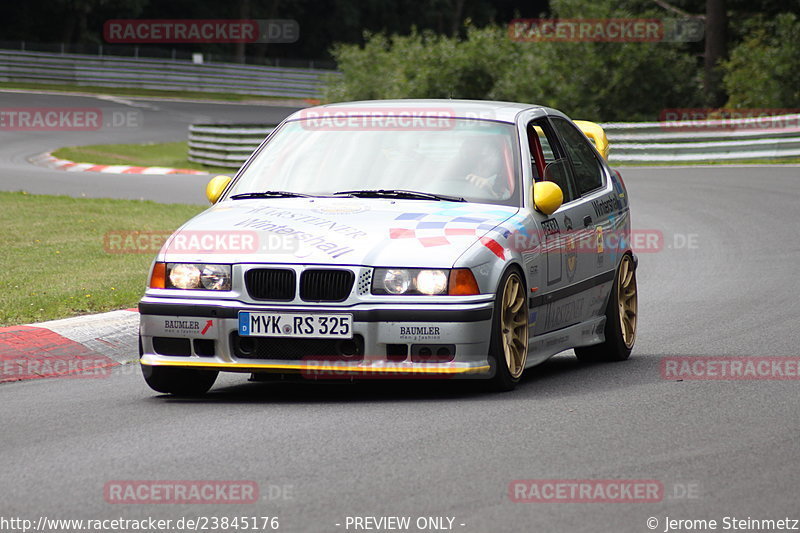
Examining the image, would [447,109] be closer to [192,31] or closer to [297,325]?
[297,325]

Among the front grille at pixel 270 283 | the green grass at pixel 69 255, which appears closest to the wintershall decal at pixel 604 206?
the front grille at pixel 270 283

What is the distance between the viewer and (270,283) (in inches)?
271

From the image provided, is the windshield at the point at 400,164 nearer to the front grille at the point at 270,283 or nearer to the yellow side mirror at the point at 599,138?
the front grille at the point at 270,283

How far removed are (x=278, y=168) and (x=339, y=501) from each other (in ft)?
11.9

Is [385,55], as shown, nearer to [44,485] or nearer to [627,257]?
[627,257]

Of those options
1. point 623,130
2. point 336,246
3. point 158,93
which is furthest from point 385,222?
point 158,93

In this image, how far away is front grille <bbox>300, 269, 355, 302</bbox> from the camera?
6809 mm

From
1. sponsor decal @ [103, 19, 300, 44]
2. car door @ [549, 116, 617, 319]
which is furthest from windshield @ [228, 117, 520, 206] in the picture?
sponsor decal @ [103, 19, 300, 44]

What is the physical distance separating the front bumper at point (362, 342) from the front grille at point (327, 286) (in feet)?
0.19

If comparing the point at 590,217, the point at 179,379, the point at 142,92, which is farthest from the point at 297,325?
the point at 142,92

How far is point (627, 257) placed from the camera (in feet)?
30.6

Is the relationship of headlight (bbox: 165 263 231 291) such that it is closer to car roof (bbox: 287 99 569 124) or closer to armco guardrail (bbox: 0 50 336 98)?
car roof (bbox: 287 99 569 124)

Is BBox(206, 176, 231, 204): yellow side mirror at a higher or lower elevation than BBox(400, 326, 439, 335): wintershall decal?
higher

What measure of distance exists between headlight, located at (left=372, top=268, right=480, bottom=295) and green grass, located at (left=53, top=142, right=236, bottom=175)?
22454mm
